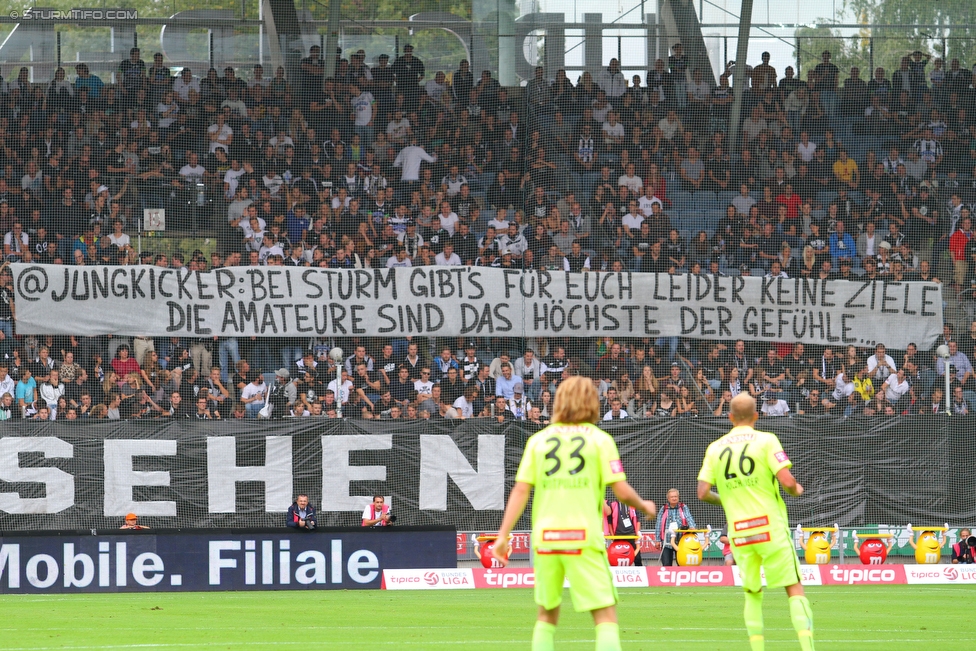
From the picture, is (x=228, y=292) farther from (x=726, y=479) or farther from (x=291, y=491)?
(x=726, y=479)

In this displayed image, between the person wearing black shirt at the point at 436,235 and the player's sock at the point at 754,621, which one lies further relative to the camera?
the person wearing black shirt at the point at 436,235

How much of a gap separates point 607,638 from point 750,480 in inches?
101

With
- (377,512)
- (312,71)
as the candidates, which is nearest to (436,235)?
(312,71)

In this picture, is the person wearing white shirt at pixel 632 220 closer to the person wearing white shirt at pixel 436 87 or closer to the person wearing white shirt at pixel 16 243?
the person wearing white shirt at pixel 436 87

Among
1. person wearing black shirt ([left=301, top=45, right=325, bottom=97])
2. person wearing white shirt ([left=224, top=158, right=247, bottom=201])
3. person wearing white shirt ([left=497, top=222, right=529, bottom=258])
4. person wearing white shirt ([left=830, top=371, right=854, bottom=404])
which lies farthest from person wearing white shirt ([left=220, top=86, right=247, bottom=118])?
person wearing white shirt ([left=830, top=371, right=854, bottom=404])

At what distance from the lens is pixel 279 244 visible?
72.3 feet

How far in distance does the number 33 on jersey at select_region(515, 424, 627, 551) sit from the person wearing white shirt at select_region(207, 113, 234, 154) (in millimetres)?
16685

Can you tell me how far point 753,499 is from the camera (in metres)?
8.98

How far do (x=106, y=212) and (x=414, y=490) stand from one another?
688 cm

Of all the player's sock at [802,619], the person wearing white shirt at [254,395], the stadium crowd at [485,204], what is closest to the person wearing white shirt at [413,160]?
the stadium crowd at [485,204]

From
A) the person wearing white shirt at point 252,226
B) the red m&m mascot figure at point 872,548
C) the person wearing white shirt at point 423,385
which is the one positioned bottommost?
the red m&m mascot figure at point 872,548

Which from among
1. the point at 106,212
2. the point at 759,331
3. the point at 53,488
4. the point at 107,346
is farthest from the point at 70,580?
the point at 759,331

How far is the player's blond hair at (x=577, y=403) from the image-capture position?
23.2 ft

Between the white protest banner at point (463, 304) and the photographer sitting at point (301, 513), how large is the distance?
2817 millimetres
